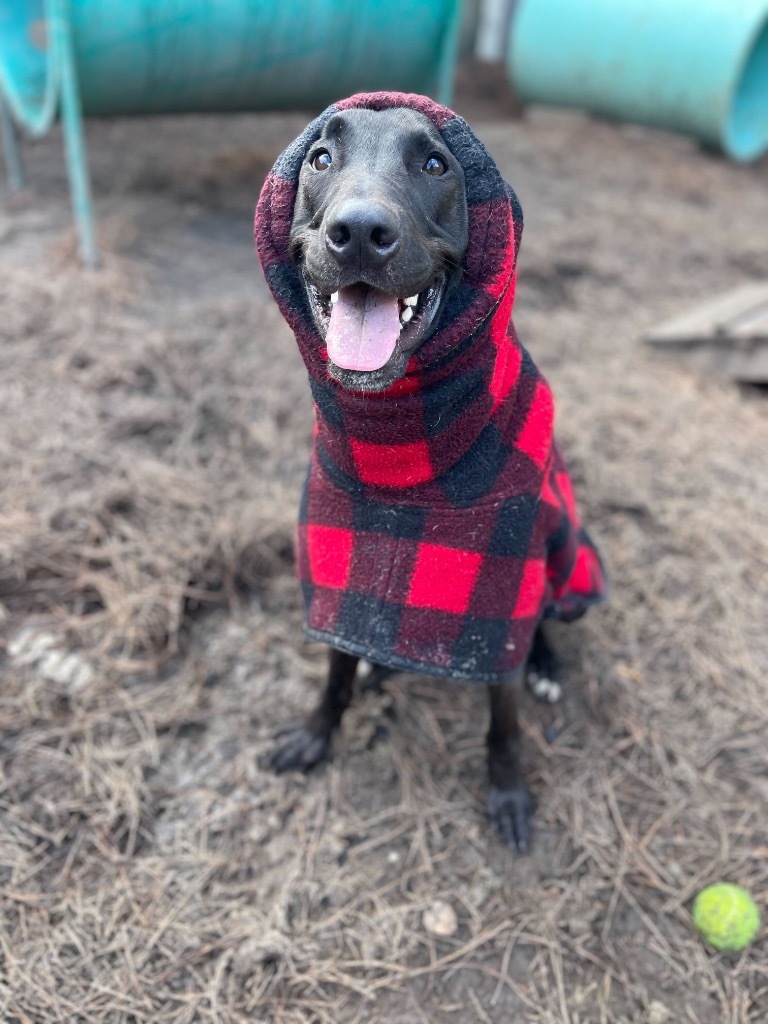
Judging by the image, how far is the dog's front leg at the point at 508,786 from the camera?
172cm

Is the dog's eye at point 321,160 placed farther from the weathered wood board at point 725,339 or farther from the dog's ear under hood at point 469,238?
the weathered wood board at point 725,339

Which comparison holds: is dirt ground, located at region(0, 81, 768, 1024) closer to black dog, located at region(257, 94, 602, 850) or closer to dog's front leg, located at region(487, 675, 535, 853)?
dog's front leg, located at region(487, 675, 535, 853)

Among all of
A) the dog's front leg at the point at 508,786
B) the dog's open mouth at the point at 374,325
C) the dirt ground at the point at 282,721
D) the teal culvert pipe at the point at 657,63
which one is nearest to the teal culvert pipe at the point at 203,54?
the dirt ground at the point at 282,721

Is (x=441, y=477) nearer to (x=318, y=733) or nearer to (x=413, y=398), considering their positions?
(x=413, y=398)

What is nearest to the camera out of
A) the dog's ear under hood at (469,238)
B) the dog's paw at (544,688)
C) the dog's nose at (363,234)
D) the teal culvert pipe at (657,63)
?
the dog's nose at (363,234)

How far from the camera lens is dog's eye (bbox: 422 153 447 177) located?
4.16 ft

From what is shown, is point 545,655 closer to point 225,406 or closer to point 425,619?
point 425,619

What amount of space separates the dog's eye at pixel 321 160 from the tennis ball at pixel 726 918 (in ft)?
5.26

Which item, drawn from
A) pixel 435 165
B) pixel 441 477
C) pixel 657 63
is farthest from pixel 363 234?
pixel 657 63

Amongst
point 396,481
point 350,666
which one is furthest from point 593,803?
point 396,481

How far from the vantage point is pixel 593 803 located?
1.81m

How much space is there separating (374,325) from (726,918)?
136 cm

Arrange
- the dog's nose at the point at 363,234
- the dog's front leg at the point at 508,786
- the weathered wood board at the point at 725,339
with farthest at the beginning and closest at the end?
the weathered wood board at the point at 725,339 → the dog's front leg at the point at 508,786 → the dog's nose at the point at 363,234

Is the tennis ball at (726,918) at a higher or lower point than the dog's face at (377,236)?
lower
